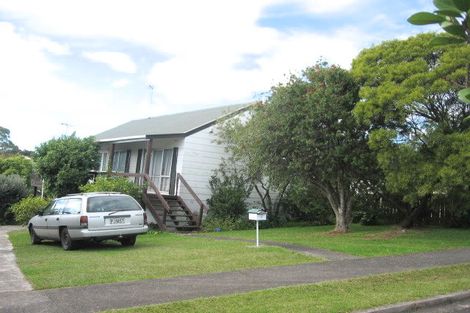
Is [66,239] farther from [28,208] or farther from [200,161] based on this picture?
[200,161]

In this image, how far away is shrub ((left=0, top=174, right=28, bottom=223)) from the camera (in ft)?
77.0

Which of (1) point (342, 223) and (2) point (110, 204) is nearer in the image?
(2) point (110, 204)

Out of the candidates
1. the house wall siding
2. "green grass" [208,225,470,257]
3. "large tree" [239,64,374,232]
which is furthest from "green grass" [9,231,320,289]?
the house wall siding

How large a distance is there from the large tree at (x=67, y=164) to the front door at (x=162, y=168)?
9.06ft

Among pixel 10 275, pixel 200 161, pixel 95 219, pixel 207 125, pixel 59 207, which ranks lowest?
pixel 10 275

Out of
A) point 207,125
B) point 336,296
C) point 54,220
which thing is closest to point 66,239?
point 54,220

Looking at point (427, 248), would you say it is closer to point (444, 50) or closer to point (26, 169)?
point (444, 50)

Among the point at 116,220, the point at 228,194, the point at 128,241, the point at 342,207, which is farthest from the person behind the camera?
the point at 228,194

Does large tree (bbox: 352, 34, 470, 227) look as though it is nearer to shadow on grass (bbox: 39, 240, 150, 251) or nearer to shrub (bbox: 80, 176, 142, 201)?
shadow on grass (bbox: 39, 240, 150, 251)

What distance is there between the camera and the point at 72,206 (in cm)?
1305

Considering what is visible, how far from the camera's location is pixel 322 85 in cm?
1552

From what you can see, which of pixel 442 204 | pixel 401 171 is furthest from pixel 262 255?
pixel 442 204

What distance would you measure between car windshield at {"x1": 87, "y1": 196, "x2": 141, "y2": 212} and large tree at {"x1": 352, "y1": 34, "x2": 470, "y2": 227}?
6687 millimetres

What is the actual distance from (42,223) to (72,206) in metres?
1.67
